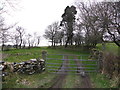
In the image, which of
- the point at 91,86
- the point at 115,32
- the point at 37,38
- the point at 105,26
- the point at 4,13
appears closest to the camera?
the point at 91,86

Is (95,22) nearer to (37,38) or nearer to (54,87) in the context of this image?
(54,87)

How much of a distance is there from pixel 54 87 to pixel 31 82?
1.32 meters

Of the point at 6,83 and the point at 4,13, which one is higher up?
the point at 4,13

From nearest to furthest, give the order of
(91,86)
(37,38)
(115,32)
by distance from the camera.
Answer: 1. (91,86)
2. (115,32)
3. (37,38)

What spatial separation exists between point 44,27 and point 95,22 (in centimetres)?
3062

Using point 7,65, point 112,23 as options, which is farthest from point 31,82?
point 112,23

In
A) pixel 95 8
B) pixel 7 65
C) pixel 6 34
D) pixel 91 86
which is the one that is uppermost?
pixel 95 8

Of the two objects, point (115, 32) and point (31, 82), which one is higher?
point (115, 32)

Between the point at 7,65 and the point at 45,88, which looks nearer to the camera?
the point at 45,88

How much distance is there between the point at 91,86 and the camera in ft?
18.0

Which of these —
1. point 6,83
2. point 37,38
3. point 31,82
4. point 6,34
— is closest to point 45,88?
point 31,82

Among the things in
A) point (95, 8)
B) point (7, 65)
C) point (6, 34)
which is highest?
point (95, 8)

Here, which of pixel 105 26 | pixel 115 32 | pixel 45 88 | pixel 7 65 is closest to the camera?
pixel 45 88

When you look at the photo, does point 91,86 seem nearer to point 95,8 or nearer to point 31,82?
point 31,82
